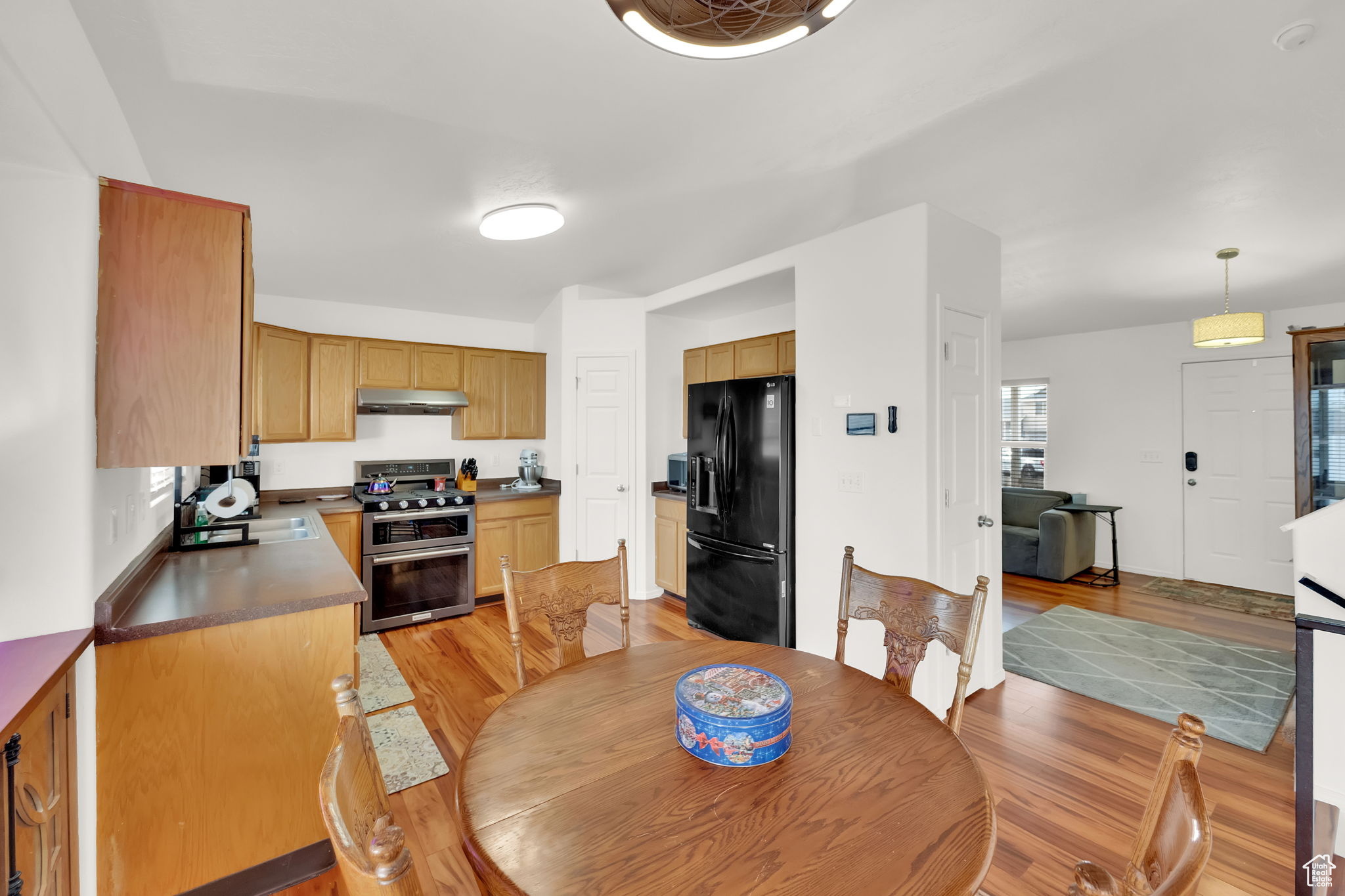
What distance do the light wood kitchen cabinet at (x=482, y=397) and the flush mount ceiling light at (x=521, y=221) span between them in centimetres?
177

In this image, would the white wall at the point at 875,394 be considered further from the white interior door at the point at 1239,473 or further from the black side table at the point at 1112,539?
the white interior door at the point at 1239,473

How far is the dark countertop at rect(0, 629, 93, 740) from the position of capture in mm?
1015

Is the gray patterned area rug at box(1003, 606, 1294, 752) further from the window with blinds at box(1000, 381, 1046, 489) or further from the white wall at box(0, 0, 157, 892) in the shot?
the white wall at box(0, 0, 157, 892)

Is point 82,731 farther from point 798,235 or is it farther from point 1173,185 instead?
point 1173,185

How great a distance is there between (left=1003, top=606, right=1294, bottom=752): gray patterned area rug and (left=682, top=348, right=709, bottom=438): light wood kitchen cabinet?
2.76m

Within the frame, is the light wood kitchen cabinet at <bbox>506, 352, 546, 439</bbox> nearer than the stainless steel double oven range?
No

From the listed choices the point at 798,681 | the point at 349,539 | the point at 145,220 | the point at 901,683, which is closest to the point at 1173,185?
the point at 901,683

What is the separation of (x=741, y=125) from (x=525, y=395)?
125 inches

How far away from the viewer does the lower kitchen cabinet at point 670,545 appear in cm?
421

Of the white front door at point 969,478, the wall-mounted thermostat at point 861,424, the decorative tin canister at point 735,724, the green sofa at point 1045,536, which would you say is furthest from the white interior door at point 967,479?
the green sofa at point 1045,536

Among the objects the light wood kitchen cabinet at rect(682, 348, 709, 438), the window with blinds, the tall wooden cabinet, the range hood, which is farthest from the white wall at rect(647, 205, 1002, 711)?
the window with blinds

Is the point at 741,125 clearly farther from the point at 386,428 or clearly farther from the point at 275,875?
the point at 386,428

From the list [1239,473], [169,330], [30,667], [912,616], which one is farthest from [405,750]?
[1239,473]

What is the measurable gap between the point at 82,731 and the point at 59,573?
1.38 feet
